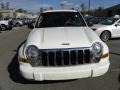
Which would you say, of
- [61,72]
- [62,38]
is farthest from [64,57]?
[62,38]

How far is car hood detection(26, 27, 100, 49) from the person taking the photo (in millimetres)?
5805

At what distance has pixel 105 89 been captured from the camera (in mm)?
5883

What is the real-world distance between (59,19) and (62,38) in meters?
1.95

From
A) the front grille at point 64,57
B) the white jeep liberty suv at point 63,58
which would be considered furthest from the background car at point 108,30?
the front grille at point 64,57

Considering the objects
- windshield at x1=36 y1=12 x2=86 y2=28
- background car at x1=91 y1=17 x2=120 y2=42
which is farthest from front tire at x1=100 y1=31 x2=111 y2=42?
windshield at x1=36 y1=12 x2=86 y2=28

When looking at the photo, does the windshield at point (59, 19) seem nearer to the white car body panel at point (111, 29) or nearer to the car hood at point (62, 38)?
the car hood at point (62, 38)

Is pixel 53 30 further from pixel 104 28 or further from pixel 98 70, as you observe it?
pixel 104 28

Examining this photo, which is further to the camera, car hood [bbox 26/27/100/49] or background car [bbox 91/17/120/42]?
background car [bbox 91/17/120/42]

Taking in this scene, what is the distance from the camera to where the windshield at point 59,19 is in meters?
7.76

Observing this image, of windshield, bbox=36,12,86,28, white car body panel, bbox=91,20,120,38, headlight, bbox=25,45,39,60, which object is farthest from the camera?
white car body panel, bbox=91,20,120,38

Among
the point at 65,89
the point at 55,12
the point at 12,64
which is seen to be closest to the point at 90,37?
the point at 65,89

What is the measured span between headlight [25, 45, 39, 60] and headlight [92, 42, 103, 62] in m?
1.20

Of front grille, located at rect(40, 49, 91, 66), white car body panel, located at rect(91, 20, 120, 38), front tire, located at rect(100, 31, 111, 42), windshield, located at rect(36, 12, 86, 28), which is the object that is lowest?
front tire, located at rect(100, 31, 111, 42)

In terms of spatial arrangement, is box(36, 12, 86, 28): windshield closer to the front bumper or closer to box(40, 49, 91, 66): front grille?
box(40, 49, 91, 66): front grille
